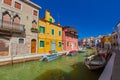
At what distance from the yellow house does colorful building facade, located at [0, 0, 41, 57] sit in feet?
4.97

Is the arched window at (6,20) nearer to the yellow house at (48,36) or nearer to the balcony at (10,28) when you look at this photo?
the balcony at (10,28)

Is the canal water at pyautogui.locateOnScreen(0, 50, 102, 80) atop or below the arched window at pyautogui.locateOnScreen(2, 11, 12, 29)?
below

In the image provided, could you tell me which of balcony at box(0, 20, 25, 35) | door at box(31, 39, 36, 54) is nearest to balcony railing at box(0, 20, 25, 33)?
balcony at box(0, 20, 25, 35)

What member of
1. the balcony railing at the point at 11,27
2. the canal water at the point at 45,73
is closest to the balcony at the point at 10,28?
the balcony railing at the point at 11,27

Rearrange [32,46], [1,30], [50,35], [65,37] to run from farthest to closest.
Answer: [65,37]
[50,35]
[32,46]
[1,30]

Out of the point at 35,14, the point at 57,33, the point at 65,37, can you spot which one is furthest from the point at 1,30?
the point at 65,37

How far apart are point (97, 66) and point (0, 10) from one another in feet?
45.7

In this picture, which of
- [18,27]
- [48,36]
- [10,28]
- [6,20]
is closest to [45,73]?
[10,28]

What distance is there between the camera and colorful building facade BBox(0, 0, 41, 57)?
1532 cm

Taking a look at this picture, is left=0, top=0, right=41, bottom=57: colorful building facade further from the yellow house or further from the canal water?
the canal water

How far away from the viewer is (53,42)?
25781 millimetres

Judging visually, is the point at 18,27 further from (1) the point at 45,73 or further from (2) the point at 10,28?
(1) the point at 45,73

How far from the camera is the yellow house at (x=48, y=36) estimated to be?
869 inches

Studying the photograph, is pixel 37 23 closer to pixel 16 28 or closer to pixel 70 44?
pixel 16 28
